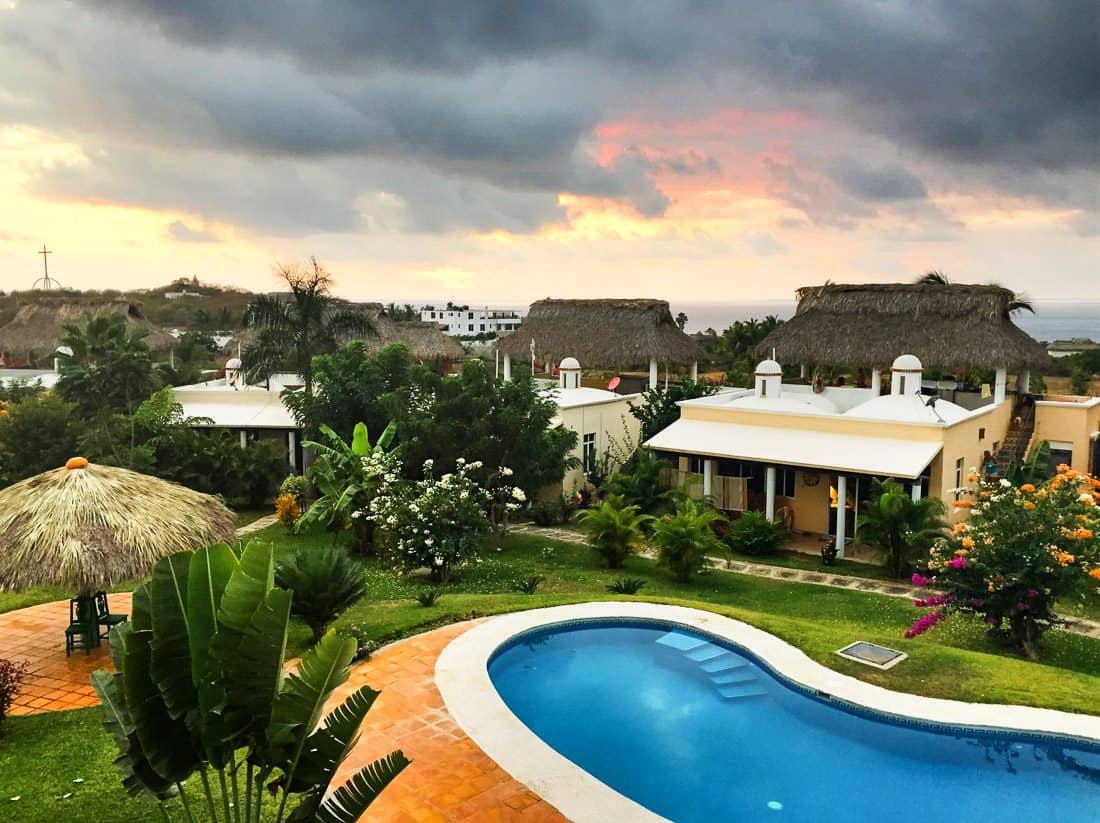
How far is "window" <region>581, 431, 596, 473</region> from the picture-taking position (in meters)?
23.6

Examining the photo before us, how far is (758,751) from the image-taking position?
909 centimetres

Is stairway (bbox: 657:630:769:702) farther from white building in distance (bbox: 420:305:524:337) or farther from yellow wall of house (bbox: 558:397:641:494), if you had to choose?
white building in distance (bbox: 420:305:524:337)

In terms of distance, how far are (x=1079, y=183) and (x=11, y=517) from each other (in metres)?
24.7

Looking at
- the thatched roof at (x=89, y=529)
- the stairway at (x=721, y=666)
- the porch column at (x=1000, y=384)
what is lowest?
the stairway at (x=721, y=666)

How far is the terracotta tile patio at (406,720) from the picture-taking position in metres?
7.29

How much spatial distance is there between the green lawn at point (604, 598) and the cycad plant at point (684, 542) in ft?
1.21

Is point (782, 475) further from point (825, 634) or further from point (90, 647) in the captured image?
point (90, 647)

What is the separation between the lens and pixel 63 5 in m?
19.7

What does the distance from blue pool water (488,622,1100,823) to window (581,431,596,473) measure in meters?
12.1

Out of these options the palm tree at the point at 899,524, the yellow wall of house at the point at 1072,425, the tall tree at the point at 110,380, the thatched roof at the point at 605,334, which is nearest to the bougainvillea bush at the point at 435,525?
the palm tree at the point at 899,524

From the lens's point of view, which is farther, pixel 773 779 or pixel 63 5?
pixel 63 5

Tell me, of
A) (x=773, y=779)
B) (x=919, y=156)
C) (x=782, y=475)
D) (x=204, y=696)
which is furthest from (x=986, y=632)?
(x=919, y=156)

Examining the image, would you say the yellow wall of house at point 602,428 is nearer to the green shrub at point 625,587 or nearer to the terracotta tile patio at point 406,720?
the green shrub at point 625,587

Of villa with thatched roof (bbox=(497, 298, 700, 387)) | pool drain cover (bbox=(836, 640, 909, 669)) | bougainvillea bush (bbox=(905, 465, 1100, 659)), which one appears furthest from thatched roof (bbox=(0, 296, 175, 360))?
bougainvillea bush (bbox=(905, 465, 1100, 659))
